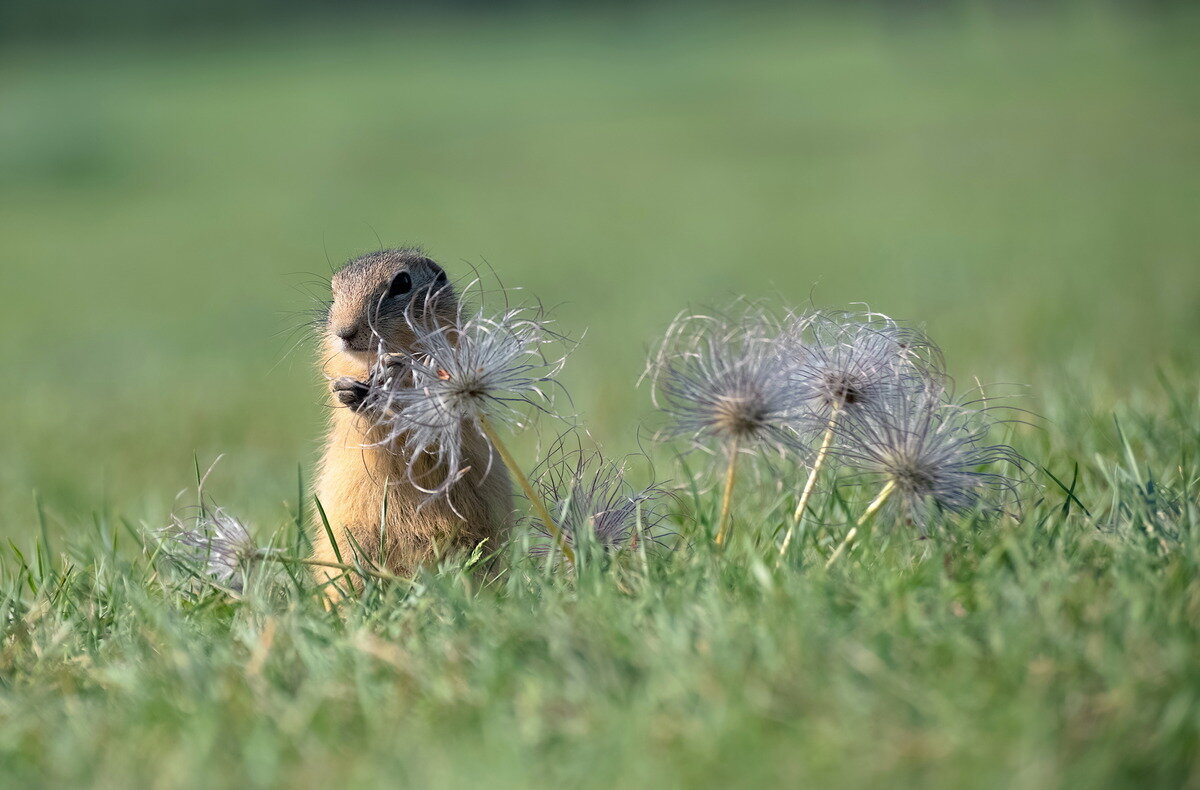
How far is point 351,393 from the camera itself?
10.4ft

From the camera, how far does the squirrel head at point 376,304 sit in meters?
3.32

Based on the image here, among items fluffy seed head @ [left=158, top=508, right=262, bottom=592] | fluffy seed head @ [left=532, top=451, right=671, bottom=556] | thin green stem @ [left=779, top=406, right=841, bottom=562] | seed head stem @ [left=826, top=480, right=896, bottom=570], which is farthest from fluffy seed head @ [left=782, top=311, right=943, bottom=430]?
fluffy seed head @ [left=158, top=508, right=262, bottom=592]

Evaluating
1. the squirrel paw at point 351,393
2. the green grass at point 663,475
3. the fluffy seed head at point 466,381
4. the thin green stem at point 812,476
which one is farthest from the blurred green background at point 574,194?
the thin green stem at point 812,476

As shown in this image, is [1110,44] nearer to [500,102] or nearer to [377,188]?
[500,102]

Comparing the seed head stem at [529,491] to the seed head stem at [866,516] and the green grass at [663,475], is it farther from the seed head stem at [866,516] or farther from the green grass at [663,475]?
the seed head stem at [866,516]

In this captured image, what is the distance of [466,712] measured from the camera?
85.6 inches

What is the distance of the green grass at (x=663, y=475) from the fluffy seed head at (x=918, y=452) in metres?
0.11

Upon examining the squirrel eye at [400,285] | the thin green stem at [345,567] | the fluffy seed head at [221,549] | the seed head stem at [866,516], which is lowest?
the fluffy seed head at [221,549]

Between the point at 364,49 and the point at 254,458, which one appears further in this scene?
the point at 364,49

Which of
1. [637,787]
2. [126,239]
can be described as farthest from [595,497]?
[126,239]

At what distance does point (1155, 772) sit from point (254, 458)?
460 centimetres

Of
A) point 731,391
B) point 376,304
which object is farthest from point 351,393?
point 731,391

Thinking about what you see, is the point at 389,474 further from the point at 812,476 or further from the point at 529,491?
the point at 812,476

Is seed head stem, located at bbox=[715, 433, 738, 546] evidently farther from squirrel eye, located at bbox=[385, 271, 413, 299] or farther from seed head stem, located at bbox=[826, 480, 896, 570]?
squirrel eye, located at bbox=[385, 271, 413, 299]
